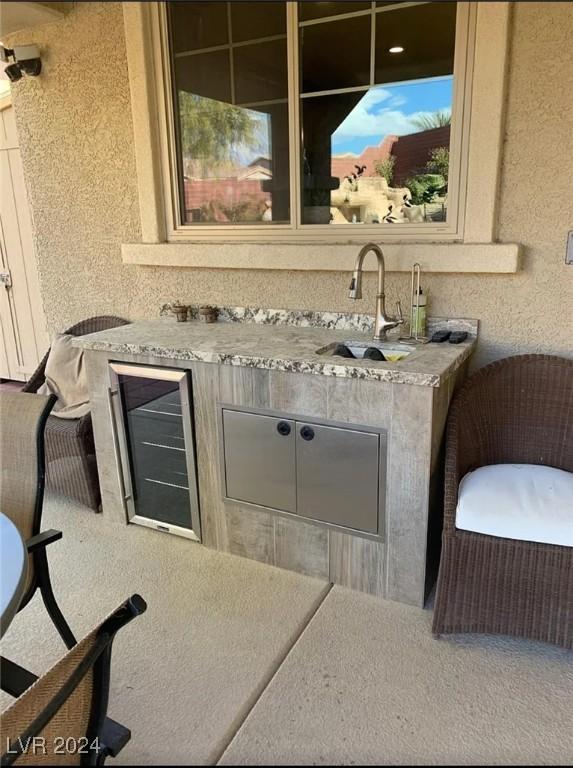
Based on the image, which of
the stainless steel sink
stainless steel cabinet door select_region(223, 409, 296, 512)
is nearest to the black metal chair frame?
stainless steel cabinet door select_region(223, 409, 296, 512)

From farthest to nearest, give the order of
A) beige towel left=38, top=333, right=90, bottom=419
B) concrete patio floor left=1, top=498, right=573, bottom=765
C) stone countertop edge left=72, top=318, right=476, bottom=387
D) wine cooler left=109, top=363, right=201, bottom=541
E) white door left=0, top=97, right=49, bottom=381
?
white door left=0, top=97, right=49, bottom=381 → beige towel left=38, top=333, right=90, bottom=419 → wine cooler left=109, top=363, right=201, bottom=541 → stone countertop edge left=72, top=318, right=476, bottom=387 → concrete patio floor left=1, top=498, right=573, bottom=765

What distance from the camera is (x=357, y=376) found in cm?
192

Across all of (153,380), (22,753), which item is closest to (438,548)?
(153,380)

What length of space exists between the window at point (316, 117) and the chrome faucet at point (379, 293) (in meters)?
0.26

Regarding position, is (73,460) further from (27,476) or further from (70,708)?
(70,708)

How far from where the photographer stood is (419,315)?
90.7 inches

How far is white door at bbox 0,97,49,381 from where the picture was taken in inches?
162

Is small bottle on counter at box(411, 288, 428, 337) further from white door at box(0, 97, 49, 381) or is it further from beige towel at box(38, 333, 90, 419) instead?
white door at box(0, 97, 49, 381)

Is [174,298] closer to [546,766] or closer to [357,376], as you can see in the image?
[357,376]

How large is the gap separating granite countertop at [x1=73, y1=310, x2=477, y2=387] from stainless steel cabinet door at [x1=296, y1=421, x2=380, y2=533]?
241 mm

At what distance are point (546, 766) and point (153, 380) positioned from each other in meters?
1.87

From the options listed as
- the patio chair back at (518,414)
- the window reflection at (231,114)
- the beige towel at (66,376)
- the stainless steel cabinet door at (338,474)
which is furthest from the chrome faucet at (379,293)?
the beige towel at (66,376)

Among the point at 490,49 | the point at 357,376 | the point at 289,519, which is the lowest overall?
the point at 289,519

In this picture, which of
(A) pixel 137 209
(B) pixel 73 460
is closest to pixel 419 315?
(A) pixel 137 209
